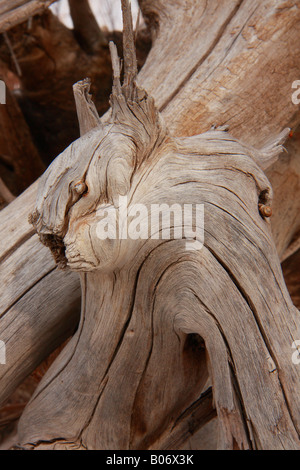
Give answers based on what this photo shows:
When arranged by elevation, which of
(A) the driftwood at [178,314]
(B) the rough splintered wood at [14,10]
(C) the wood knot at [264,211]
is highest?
(B) the rough splintered wood at [14,10]

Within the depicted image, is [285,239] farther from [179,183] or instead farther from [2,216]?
[2,216]

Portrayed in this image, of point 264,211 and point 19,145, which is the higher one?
point 19,145

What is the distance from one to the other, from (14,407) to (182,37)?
1801 mm

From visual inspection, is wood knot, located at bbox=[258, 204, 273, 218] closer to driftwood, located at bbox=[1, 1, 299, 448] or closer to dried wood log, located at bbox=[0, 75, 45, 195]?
driftwood, located at bbox=[1, 1, 299, 448]

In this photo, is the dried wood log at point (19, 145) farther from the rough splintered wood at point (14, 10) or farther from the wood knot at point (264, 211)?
the wood knot at point (264, 211)

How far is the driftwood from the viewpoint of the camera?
1.06 m

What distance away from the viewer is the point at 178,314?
1.20 meters

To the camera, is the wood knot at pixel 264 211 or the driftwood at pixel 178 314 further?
the wood knot at pixel 264 211

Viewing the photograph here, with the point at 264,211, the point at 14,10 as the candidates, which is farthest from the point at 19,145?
the point at 264,211

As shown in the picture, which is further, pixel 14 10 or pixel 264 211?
pixel 14 10

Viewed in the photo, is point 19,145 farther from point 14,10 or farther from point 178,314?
point 178,314

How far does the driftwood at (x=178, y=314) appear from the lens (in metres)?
1.06

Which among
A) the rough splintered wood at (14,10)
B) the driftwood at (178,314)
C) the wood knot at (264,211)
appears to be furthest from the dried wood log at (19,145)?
the wood knot at (264,211)

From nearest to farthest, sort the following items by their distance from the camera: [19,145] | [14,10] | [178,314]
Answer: [178,314] < [14,10] < [19,145]
